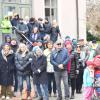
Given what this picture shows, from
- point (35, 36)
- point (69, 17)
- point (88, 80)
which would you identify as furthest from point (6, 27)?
point (88, 80)

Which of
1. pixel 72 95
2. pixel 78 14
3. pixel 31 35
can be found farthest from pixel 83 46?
pixel 78 14

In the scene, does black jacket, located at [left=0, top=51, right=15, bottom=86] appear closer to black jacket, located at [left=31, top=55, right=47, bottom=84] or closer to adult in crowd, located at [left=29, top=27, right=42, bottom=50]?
black jacket, located at [left=31, top=55, right=47, bottom=84]

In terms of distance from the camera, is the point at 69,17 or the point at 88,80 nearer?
the point at 88,80

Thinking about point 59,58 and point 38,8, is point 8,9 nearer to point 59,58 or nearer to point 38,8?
point 38,8

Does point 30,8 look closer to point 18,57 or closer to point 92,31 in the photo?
point 18,57

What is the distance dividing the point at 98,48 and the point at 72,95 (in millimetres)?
2070

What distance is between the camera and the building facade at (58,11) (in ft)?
84.3

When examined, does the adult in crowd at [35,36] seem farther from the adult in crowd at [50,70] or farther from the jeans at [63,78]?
the jeans at [63,78]

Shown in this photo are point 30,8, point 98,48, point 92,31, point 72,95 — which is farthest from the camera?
point 92,31

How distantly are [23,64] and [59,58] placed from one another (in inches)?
48.9

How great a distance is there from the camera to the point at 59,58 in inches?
651

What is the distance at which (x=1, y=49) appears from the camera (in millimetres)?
17469

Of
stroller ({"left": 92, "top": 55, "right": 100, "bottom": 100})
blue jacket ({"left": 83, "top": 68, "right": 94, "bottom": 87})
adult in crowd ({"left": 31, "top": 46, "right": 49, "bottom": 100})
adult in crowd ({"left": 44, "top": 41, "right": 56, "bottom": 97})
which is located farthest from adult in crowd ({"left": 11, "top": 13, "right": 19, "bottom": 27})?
stroller ({"left": 92, "top": 55, "right": 100, "bottom": 100})

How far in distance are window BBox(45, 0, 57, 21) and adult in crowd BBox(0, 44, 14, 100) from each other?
10384 mm
